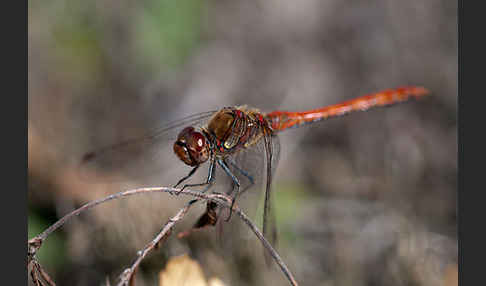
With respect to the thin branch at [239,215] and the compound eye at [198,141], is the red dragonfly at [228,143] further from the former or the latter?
the thin branch at [239,215]

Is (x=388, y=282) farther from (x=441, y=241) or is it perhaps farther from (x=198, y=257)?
(x=198, y=257)

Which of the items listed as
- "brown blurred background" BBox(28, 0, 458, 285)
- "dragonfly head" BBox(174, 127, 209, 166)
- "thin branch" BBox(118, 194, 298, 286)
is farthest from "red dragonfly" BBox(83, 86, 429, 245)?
"brown blurred background" BBox(28, 0, 458, 285)

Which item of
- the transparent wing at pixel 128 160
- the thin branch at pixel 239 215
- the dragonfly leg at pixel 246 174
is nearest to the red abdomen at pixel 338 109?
the dragonfly leg at pixel 246 174

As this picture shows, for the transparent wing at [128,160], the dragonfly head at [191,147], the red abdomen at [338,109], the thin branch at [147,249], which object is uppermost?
the red abdomen at [338,109]

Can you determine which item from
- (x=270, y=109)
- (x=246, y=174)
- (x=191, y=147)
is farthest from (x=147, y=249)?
(x=270, y=109)

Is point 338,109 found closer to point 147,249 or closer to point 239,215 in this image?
point 239,215

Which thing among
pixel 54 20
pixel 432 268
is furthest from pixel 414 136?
pixel 54 20
